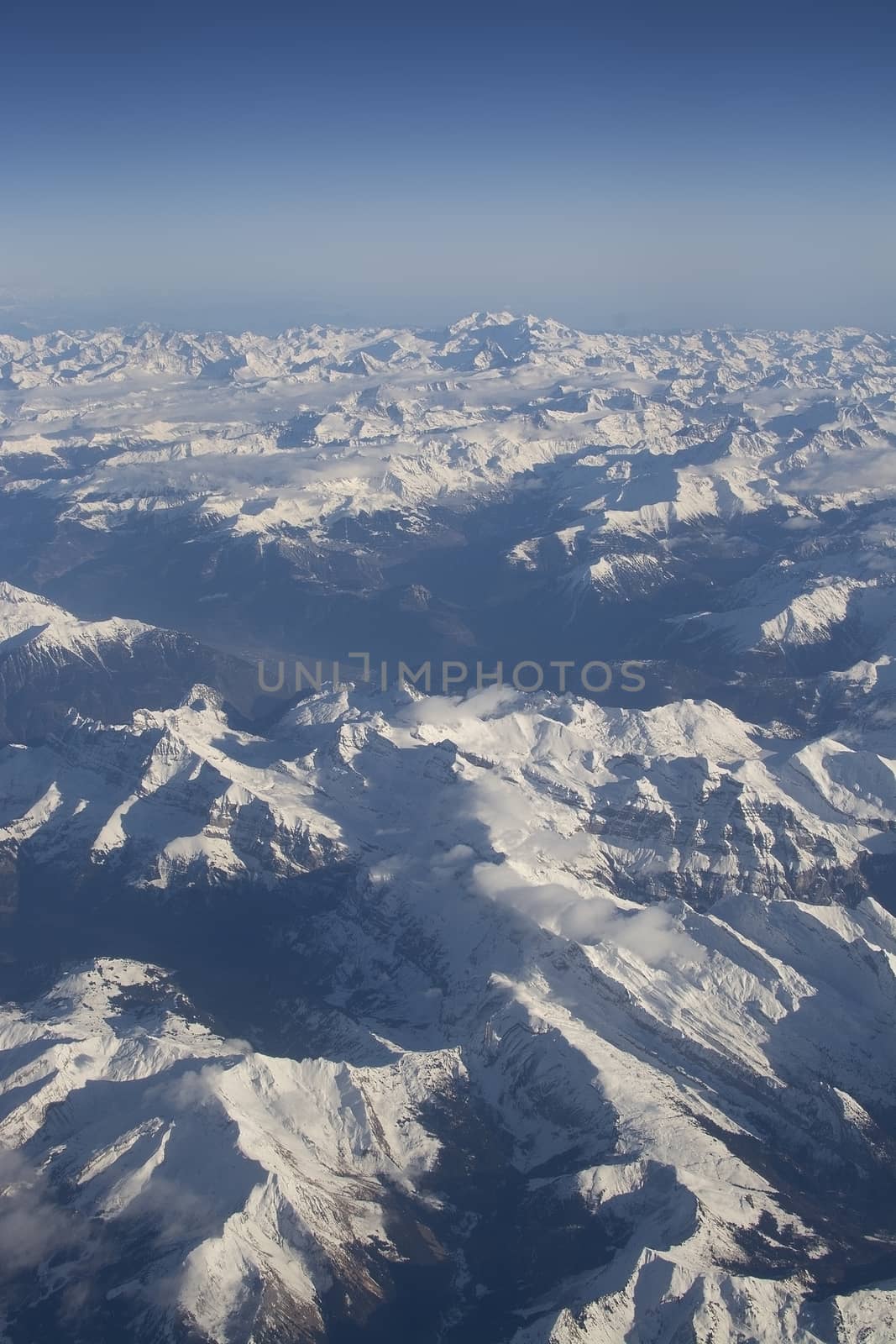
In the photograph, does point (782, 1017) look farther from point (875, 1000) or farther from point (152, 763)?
point (152, 763)

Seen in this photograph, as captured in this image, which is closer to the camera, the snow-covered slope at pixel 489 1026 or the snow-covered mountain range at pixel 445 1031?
the snow-covered mountain range at pixel 445 1031

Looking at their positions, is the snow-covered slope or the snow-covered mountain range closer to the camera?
the snow-covered mountain range

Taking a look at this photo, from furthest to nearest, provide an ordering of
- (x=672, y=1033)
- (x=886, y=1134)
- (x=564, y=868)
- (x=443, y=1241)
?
(x=564, y=868) → (x=672, y=1033) → (x=886, y=1134) → (x=443, y=1241)

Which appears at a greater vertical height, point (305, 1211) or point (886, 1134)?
point (305, 1211)

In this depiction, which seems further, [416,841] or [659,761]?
[659,761]

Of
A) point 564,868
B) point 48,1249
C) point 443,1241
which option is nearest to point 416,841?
point 564,868

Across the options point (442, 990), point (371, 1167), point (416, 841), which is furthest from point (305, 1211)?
point (416, 841)

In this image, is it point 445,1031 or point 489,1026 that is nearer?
point 489,1026

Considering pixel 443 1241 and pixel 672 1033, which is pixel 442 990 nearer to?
pixel 672 1033

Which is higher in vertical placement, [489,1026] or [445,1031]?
[489,1026]

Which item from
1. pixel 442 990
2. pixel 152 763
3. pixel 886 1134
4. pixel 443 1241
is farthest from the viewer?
pixel 152 763
